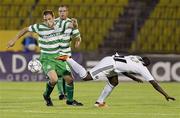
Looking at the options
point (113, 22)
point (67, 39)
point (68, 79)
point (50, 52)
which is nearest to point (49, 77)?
point (68, 79)

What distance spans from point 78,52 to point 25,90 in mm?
6028

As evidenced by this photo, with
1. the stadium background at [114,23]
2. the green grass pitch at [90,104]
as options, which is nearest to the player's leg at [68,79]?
the green grass pitch at [90,104]

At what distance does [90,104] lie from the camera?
1719cm

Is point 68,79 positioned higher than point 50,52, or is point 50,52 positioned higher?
point 50,52

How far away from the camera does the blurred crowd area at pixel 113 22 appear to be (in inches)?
1239

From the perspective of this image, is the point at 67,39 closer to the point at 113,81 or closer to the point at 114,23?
the point at 113,81

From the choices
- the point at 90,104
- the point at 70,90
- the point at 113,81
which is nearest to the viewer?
the point at 113,81

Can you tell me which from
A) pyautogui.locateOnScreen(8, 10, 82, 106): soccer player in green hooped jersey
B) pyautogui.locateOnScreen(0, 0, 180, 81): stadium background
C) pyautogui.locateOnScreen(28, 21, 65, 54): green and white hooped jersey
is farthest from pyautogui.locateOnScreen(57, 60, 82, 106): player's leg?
pyautogui.locateOnScreen(0, 0, 180, 81): stadium background

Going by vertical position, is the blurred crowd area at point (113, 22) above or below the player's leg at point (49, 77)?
below

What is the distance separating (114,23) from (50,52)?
640 inches

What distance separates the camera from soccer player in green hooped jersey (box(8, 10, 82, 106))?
1650 centimetres

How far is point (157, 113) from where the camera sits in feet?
48.0

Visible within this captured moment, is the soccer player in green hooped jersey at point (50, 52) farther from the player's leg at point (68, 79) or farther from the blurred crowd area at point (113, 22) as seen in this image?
the blurred crowd area at point (113, 22)

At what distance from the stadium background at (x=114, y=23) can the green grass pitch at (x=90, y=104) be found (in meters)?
6.29
